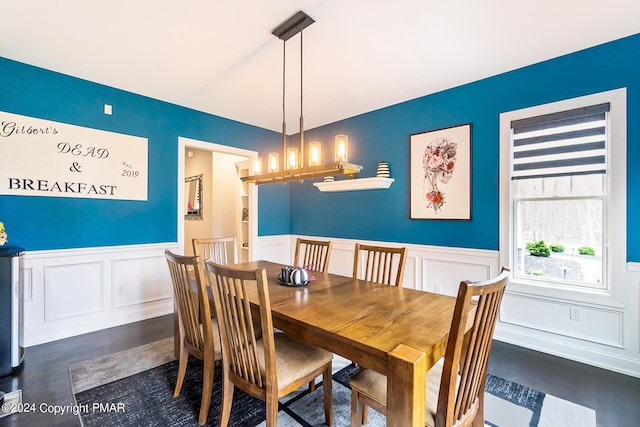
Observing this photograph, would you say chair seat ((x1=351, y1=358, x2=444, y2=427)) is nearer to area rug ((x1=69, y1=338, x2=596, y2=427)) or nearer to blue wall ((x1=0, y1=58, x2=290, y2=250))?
area rug ((x1=69, y1=338, x2=596, y2=427))

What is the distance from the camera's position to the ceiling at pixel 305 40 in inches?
76.5

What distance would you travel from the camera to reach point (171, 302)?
3.64 m

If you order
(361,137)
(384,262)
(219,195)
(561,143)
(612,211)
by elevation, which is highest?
(361,137)

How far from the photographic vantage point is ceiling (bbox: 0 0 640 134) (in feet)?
6.38

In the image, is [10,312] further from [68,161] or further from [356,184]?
[356,184]

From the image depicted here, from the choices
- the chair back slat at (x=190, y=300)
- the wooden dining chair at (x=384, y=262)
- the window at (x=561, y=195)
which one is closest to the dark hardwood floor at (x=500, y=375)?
the window at (x=561, y=195)

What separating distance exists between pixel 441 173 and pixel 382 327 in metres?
2.42

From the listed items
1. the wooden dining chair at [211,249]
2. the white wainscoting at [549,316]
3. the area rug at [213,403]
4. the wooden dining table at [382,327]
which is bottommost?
the area rug at [213,403]

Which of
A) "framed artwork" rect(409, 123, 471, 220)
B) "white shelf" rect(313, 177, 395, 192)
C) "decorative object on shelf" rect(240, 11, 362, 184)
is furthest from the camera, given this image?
"white shelf" rect(313, 177, 395, 192)

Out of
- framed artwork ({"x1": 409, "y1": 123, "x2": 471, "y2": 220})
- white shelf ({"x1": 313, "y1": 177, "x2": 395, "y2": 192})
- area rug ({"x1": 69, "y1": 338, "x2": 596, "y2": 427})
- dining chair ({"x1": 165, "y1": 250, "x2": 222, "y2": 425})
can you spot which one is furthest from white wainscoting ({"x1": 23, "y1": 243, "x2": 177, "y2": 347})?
framed artwork ({"x1": 409, "y1": 123, "x2": 471, "y2": 220})

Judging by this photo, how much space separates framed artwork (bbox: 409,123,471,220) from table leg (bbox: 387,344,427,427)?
242 cm

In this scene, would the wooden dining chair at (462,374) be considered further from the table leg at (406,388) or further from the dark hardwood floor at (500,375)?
the dark hardwood floor at (500,375)

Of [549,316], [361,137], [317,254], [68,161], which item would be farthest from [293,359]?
[361,137]

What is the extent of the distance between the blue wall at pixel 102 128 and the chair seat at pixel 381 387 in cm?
309
